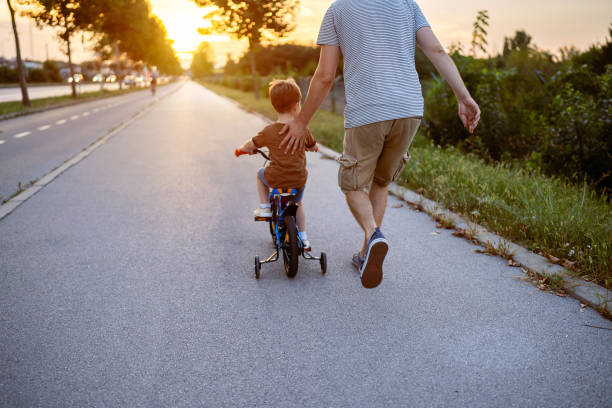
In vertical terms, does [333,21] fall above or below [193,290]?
above

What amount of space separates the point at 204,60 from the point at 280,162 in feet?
528

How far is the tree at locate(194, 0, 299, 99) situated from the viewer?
85.7ft

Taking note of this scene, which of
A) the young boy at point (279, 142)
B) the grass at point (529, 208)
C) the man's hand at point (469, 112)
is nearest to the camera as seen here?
the man's hand at point (469, 112)

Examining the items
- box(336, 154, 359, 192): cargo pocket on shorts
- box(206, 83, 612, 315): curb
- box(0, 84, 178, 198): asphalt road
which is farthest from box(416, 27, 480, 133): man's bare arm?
box(0, 84, 178, 198): asphalt road

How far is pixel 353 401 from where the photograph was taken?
7.47ft

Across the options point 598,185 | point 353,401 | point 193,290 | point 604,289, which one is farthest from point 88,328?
point 598,185

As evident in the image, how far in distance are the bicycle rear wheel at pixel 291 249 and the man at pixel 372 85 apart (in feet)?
1.63

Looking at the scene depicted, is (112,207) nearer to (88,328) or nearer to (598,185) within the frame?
(88,328)

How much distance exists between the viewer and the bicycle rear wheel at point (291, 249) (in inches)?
141

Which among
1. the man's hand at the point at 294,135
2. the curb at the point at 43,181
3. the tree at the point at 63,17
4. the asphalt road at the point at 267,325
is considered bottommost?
the curb at the point at 43,181

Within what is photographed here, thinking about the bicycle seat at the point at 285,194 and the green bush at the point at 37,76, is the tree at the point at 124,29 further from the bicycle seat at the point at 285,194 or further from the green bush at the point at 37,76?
the bicycle seat at the point at 285,194

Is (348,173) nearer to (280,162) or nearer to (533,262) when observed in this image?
(280,162)

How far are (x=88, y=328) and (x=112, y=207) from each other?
324 cm

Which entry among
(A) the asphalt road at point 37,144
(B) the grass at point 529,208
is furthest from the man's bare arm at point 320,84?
(A) the asphalt road at point 37,144
